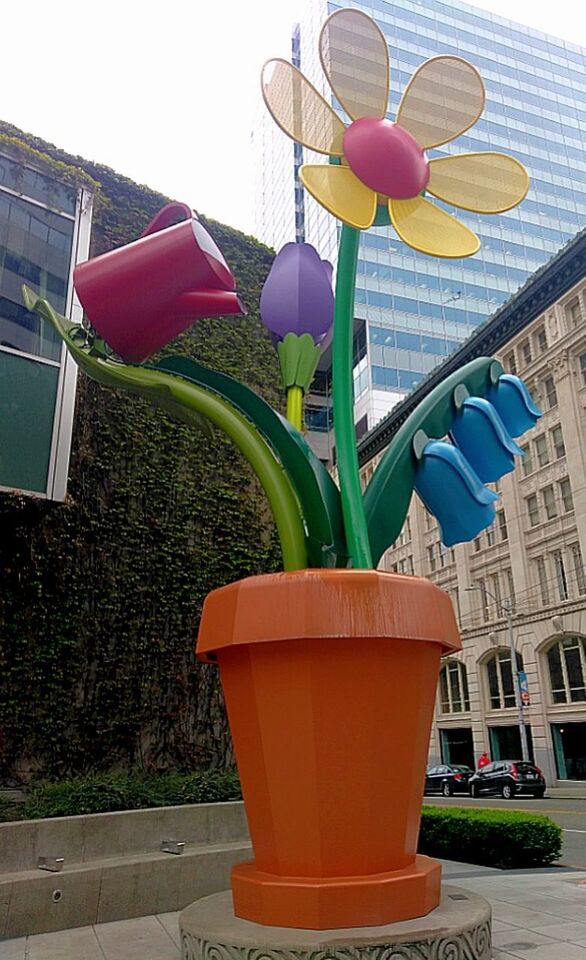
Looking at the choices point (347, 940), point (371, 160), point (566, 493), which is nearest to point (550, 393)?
point (566, 493)

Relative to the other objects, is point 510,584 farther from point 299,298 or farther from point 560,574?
point 299,298

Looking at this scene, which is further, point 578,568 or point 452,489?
point 578,568

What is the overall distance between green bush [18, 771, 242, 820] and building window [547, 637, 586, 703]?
25.5 metres

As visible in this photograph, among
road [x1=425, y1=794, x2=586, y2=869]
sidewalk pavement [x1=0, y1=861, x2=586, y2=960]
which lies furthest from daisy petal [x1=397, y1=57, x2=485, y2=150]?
road [x1=425, y1=794, x2=586, y2=869]

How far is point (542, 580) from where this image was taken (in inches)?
1346

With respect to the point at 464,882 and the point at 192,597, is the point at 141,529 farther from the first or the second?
the point at 464,882

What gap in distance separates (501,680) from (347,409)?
34.2m

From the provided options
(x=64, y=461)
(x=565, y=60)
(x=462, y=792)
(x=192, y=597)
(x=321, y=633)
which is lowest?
(x=462, y=792)

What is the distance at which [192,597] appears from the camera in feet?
35.2

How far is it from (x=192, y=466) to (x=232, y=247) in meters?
4.45

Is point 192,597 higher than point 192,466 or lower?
lower

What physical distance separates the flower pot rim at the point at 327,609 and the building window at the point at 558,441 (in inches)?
1181

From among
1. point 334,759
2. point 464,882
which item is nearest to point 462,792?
point 464,882

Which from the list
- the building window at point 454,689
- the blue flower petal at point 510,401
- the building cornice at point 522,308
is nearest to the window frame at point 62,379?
the blue flower petal at point 510,401
